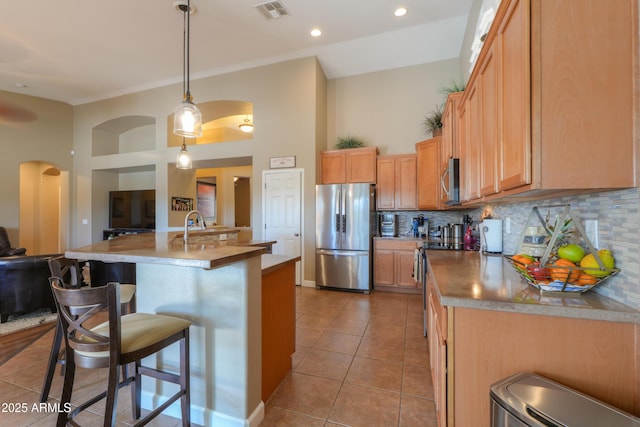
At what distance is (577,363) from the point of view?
3.31 feet

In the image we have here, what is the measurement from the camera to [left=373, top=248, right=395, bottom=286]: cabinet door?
4336 mm

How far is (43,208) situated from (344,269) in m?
8.03

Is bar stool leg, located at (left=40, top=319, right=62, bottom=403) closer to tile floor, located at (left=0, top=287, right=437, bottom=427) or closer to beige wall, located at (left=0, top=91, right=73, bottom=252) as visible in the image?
tile floor, located at (left=0, top=287, right=437, bottom=427)

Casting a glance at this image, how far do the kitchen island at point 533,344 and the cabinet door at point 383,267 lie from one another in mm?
3102

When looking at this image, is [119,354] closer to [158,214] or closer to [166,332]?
[166,332]

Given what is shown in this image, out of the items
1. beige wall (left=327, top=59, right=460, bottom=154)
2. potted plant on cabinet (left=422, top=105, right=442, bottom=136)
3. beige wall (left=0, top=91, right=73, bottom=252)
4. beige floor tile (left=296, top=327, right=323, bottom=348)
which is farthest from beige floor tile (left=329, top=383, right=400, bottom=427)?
beige wall (left=0, top=91, right=73, bottom=252)

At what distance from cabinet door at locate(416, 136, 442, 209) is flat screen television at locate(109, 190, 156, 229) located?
5.80 meters

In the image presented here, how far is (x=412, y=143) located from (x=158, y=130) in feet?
17.2

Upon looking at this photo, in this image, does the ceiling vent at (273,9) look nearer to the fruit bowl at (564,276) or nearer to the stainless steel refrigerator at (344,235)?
the stainless steel refrigerator at (344,235)

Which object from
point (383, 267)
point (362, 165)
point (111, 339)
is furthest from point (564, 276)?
point (362, 165)

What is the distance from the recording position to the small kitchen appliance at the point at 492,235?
238 cm

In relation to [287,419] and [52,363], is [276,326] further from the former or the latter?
[52,363]

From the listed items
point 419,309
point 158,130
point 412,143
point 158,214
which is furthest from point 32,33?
point 419,309

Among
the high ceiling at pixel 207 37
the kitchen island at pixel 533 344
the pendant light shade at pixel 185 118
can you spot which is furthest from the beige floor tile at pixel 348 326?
the high ceiling at pixel 207 37
